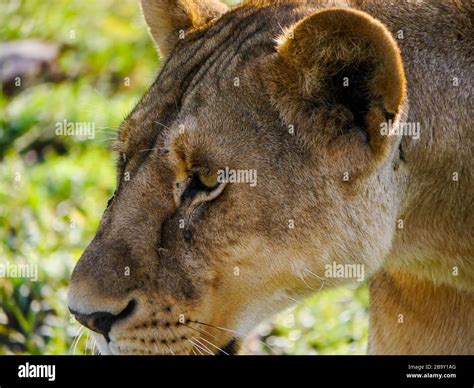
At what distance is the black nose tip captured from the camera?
3.79 m

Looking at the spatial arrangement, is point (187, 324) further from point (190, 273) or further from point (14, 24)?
point (14, 24)

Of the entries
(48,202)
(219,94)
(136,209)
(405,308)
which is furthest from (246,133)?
(48,202)

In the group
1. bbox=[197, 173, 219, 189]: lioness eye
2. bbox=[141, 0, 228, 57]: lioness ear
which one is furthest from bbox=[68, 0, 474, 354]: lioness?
bbox=[141, 0, 228, 57]: lioness ear

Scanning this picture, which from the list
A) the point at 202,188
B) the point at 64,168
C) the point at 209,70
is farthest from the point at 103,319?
the point at 64,168

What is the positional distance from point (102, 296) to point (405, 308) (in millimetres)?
1374

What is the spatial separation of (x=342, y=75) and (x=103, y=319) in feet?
3.98

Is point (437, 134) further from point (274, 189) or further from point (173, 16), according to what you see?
point (173, 16)

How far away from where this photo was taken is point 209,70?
407cm

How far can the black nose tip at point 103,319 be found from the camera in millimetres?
3791

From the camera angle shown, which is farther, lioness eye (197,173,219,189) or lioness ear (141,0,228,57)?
lioness ear (141,0,228,57)

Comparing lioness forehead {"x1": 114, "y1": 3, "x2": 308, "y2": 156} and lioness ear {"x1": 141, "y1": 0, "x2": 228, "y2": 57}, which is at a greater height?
lioness ear {"x1": 141, "y1": 0, "x2": 228, "y2": 57}

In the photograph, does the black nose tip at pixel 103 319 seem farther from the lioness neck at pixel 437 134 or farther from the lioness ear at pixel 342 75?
the lioness neck at pixel 437 134

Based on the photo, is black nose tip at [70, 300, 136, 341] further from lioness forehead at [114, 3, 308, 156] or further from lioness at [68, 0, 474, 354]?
lioness forehead at [114, 3, 308, 156]

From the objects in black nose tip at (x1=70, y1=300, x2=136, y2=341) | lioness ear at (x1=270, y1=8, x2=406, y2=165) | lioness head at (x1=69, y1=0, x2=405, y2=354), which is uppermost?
lioness ear at (x1=270, y1=8, x2=406, y2=165)
